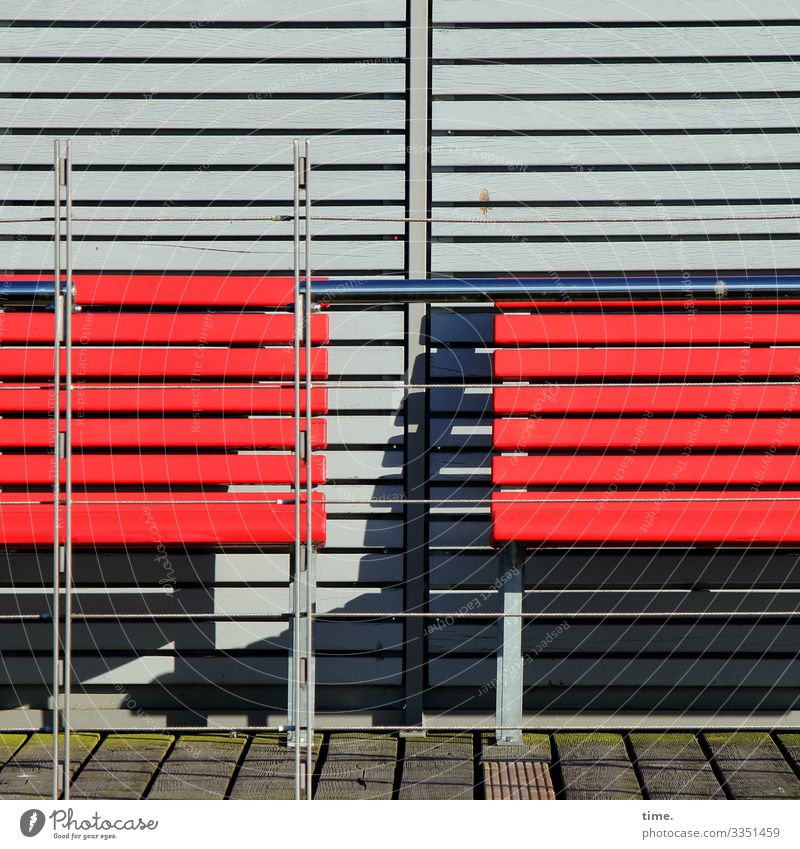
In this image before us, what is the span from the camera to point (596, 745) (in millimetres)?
4668

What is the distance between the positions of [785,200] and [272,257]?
2.29 meters

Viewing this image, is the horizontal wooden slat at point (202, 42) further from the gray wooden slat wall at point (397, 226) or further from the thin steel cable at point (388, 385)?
the thin steel cable at point (388, 385)

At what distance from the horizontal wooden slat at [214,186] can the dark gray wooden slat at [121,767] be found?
228 cm

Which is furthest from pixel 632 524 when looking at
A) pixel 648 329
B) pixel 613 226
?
pixel 613 226

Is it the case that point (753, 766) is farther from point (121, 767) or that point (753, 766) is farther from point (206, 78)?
point (206, 78)

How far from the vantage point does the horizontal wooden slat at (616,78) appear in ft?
17.4

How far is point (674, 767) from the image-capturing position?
14.3ft

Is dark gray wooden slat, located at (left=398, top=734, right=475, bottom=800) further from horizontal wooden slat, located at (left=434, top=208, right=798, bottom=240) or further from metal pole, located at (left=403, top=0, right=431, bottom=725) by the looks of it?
horizontal wooden slat, located at (left=434, top=208, right=798, bottom=240)

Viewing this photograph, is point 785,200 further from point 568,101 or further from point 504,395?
point 504,395

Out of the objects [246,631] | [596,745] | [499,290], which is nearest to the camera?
[499,290]

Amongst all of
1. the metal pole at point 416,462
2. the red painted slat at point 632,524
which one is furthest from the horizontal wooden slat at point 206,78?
the red painted slat at point 632,524

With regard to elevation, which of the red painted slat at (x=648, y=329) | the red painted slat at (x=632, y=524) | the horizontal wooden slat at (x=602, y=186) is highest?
the horizontal wooden slat at (x=602, y=186)

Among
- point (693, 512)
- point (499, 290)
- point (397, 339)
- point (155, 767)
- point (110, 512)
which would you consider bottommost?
point (155, 767)

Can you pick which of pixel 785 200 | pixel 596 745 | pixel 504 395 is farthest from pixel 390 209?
pixel 596 745
